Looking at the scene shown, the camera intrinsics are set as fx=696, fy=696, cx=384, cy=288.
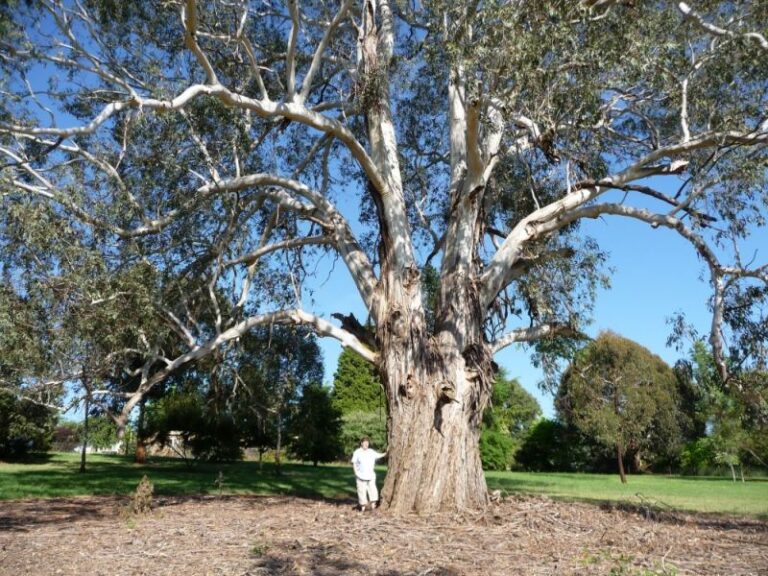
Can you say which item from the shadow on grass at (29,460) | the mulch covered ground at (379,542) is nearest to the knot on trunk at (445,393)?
the mulch covered ground at (379,542)

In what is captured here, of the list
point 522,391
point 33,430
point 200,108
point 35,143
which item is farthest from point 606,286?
point 522,391

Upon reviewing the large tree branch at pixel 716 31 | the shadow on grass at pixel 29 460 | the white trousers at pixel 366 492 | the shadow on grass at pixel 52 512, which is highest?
the large tree branch at pixel 716 31

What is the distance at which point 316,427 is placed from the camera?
78.4ft

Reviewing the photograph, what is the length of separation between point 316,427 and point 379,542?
651 inches

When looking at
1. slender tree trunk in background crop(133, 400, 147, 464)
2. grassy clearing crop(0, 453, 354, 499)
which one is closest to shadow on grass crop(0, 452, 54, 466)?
slender tree trunk in background crop(133, 400, 147, 464)

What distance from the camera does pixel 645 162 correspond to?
32.8ft

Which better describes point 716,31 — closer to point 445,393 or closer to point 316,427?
point 445,393

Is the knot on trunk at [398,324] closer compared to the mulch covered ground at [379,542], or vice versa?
the mulch covered ground at [379,542]

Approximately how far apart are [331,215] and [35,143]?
473 centimetres

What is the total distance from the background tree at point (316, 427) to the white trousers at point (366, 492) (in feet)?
36.8

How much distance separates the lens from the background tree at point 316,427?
22969 millimetres

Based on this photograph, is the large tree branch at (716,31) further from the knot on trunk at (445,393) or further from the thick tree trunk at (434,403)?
the knot on trunk at (445,393)

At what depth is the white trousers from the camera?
10289mm

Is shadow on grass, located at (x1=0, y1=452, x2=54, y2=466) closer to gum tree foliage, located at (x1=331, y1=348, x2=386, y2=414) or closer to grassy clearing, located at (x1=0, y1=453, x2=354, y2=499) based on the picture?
grassy clearing, located at (x1=0, y1=453, x2=354, y2=499)
